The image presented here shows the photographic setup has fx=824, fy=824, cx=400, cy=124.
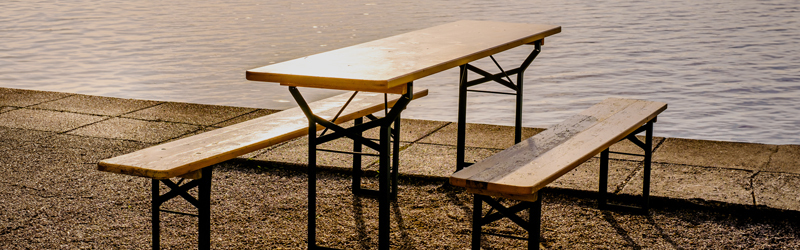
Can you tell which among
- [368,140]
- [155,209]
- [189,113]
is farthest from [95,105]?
[368,140]

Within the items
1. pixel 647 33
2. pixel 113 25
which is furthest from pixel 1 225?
pixel 113 25

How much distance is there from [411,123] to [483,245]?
284 cm

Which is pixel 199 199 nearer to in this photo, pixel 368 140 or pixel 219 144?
pixel 219 144

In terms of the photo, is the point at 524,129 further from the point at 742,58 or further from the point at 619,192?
the point at 742,58

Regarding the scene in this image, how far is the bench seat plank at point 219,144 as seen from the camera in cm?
353

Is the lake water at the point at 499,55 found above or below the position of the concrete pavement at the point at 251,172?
below

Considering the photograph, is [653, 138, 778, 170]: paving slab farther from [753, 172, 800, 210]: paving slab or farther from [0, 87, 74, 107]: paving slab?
[0, 87, 74, 107]: paving slab

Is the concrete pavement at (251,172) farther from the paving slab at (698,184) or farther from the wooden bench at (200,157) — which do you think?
the wooden bench at (200,157)

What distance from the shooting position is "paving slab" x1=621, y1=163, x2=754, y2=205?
476 cm

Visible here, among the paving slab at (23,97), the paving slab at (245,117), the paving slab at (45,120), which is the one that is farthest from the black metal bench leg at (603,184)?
the paving slab at (23,97)

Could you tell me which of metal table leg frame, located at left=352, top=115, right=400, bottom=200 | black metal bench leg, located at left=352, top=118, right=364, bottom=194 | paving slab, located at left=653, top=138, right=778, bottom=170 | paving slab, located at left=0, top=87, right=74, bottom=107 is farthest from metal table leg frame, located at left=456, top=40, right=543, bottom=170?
paving slab, located at left=0, top=87, right=74, bottom=107

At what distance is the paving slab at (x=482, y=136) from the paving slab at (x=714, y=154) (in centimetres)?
107

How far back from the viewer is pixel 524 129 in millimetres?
6645

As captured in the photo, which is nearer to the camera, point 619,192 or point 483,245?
point 483,245
